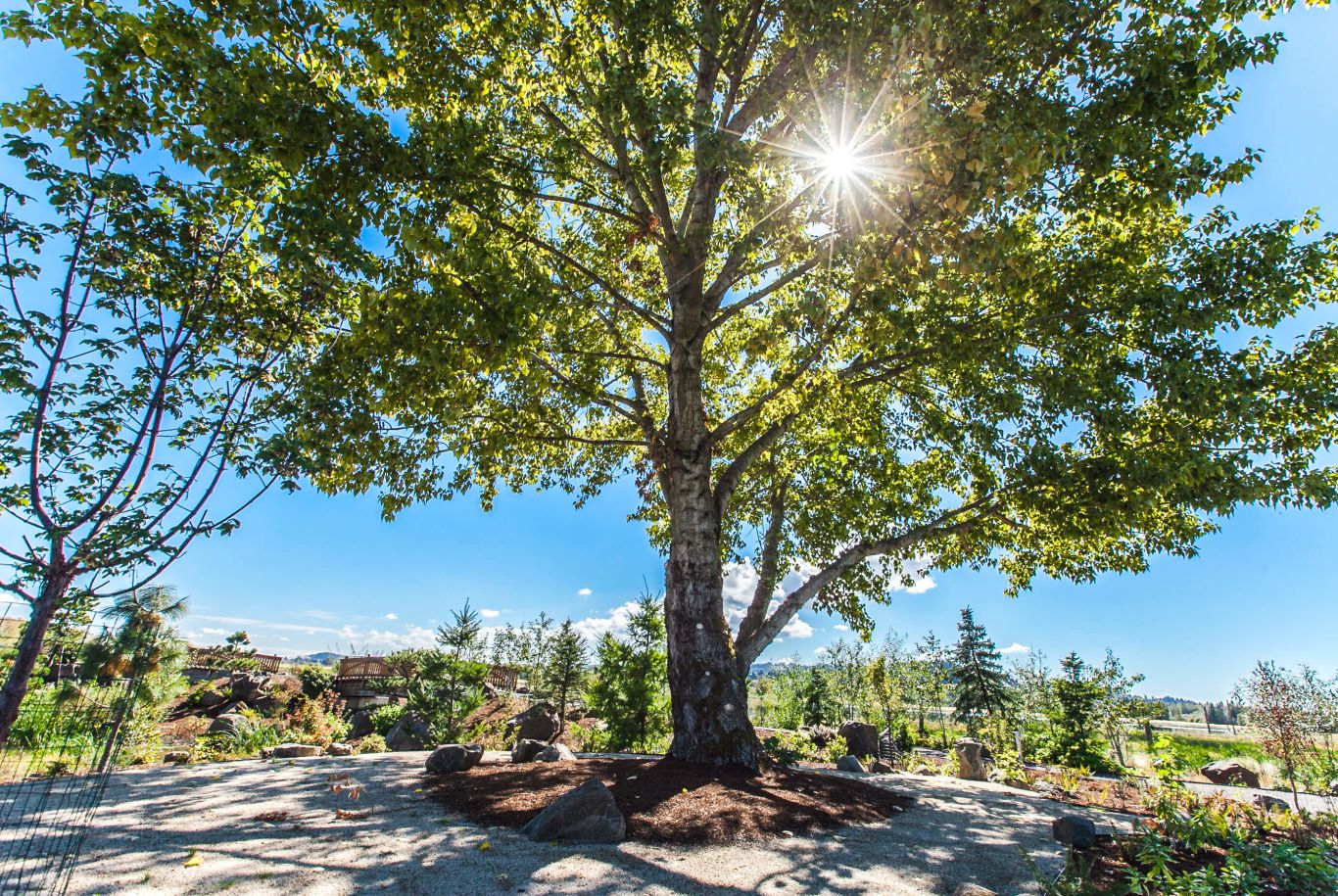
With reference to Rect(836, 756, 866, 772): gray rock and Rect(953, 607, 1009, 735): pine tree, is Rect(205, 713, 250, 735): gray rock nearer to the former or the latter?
Rect(836, 756, 866, 772): gray rock

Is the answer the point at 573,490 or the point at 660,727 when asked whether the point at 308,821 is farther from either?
the point at 660,727

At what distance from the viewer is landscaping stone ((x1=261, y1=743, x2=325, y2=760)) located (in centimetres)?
947

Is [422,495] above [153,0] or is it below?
below

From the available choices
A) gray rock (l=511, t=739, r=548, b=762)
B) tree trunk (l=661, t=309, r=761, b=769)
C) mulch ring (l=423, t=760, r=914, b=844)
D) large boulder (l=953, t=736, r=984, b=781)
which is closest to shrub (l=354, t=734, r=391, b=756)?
gray rock (l=511, t=739, r=548, b=762)

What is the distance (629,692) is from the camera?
1320 cm

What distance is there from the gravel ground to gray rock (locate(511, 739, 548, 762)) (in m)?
2.14

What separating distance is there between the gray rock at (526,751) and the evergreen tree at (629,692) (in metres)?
4.51

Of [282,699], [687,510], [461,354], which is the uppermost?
[461,354]

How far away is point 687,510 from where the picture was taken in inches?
350

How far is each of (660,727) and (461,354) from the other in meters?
10.9

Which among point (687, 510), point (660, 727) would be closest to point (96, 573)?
point (687, 510)

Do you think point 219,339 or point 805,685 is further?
point 805,685

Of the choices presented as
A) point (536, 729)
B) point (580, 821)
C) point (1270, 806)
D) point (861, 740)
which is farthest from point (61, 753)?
point (861, 740)

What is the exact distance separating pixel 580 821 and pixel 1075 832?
187 inches
